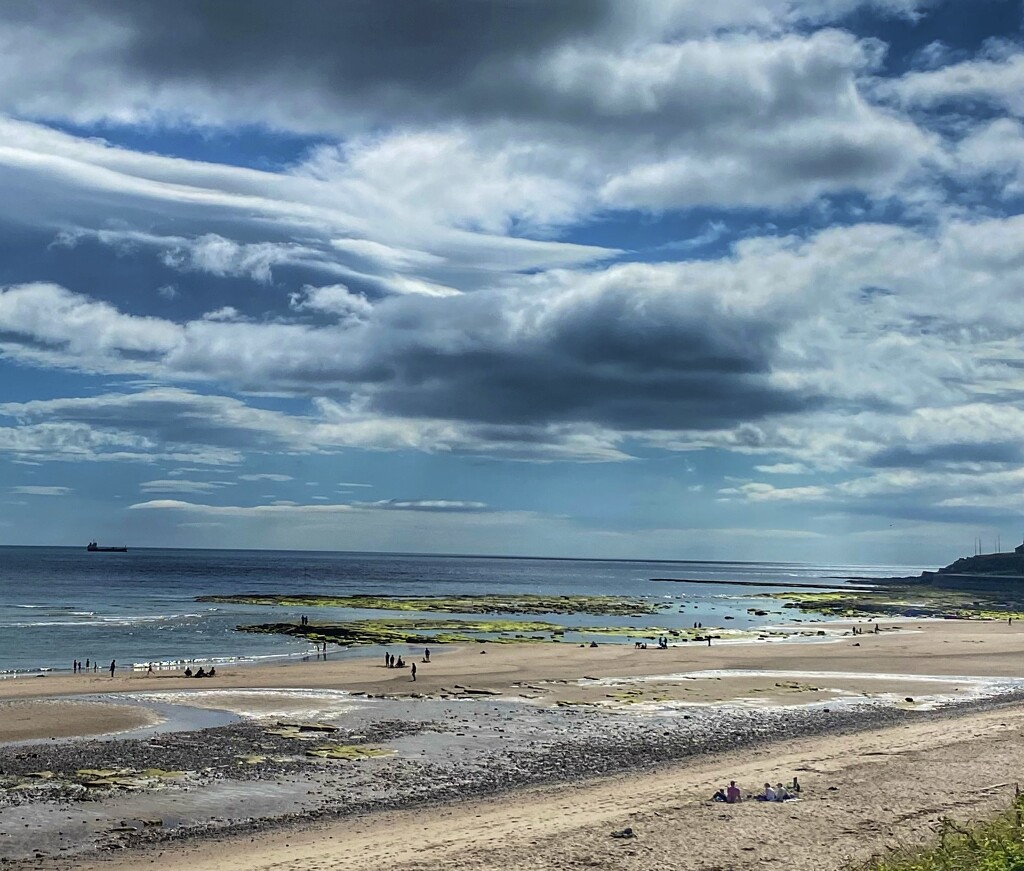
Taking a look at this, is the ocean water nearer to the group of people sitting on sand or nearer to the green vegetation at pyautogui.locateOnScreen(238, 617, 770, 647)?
the green vegetation at pyautogui.locateOnScreen(238, 617, 770, 647)

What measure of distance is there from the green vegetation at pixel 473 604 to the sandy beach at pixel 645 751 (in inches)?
2035

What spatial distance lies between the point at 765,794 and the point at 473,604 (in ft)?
344

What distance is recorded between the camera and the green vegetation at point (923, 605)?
402ft

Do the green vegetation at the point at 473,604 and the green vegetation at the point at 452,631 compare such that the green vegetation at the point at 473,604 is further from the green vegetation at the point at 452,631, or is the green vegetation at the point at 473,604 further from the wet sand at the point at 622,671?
the wet sand at the point at 622,671

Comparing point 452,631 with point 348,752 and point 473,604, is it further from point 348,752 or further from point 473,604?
point 348,752

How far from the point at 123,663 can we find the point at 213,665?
632 centimetres

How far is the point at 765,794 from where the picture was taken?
23.9 meters

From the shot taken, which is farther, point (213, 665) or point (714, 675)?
point (213, 665)

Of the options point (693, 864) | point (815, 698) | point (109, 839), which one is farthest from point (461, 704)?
point (693, 864)

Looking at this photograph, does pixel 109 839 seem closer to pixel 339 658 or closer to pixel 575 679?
pixel 575 679

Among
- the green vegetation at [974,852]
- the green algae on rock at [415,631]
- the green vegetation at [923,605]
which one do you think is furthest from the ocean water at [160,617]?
the green vegetation at [974,852]

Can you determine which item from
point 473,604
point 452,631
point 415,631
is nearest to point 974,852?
point 415,631

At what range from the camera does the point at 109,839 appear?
22.3m

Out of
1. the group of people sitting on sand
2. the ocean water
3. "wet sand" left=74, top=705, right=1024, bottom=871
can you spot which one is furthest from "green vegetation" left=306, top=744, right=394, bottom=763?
the ocean water
